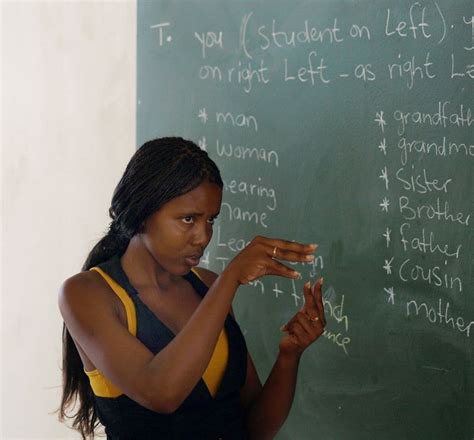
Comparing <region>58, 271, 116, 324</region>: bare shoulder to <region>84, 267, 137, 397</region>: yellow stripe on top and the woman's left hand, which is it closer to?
<region>84, 267, 137, 397</region>: yellow stripe on top

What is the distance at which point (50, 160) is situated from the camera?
3227 mm

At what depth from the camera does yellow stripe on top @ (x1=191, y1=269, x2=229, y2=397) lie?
6.58 ft

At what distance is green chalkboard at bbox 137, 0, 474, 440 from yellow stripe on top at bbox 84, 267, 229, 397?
0.70 m

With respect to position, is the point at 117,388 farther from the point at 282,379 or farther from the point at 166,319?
the point at 282,379

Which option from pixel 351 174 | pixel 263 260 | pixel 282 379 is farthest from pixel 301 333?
pixel 351 174

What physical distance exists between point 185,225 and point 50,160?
1.44 metres

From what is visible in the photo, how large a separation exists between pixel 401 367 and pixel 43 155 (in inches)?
63.0

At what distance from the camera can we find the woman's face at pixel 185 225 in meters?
1.93

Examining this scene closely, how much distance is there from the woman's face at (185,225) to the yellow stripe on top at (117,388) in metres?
0.14

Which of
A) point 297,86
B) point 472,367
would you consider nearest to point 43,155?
point 297,86

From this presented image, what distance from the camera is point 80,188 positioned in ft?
10.5

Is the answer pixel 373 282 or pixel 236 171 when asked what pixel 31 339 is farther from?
pixel 373 282

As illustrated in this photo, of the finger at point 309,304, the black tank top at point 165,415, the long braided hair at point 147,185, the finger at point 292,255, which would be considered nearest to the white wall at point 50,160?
the long braided hair at point 147,185

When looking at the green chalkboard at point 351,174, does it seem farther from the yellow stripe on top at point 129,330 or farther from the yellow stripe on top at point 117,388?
the yellow stripe on top at point 129,330
